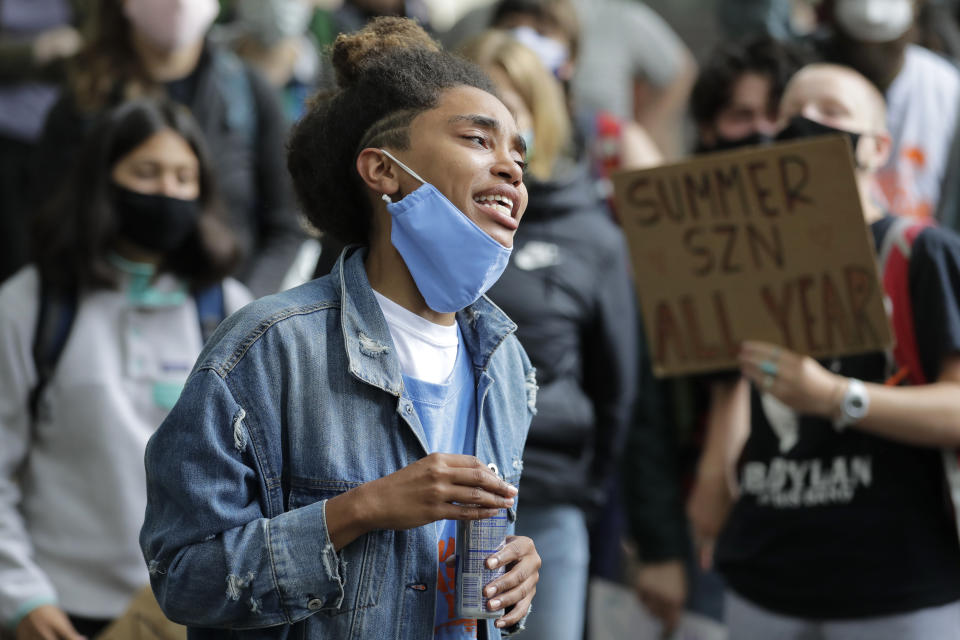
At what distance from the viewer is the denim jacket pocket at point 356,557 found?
2.27 meters

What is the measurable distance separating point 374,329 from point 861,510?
1689mm

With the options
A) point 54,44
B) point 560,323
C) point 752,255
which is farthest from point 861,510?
point 54,44

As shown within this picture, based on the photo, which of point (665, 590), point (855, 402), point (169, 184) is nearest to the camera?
point (855, 402)

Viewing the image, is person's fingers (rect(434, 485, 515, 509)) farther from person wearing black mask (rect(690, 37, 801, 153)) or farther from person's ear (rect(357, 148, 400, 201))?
person wearing black mask (rect(690, 37, 801, 153))

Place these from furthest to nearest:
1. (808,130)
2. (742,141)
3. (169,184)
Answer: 1. (742,141)
2. (169,184)
3. (808,130)

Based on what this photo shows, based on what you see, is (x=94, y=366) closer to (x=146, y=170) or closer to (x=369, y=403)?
(x=146, y=170)

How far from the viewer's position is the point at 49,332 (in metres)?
3.67

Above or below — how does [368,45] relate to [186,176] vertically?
above

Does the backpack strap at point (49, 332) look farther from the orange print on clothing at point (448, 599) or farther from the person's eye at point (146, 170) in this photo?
the orange print on clothing at point (448, 599)

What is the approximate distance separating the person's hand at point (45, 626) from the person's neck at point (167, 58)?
246 cm

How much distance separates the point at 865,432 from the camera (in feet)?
11.4

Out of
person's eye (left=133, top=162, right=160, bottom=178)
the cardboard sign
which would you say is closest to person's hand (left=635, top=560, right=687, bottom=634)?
the cardboard sign

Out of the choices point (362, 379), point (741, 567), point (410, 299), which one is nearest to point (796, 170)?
point (741, 567)

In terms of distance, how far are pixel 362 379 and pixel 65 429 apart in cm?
165
